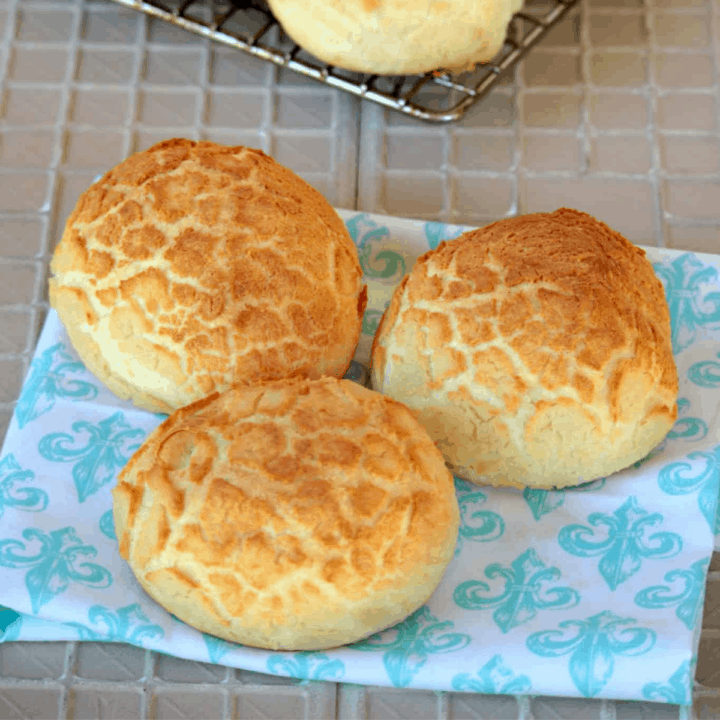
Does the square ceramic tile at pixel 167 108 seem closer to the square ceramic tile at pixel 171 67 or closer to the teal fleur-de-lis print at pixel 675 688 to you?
the square ceramic tile at pixel 171 67

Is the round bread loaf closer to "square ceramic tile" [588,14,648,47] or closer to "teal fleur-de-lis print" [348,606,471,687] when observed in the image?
"square ceramic tile" [588,14,648,47]

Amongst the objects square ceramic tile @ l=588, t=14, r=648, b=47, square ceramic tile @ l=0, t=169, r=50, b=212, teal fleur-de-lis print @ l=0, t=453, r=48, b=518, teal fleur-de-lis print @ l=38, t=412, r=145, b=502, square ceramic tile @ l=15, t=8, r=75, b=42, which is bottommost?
teal fleur-de-lis print @ l=0, t=453, r=48, b=518

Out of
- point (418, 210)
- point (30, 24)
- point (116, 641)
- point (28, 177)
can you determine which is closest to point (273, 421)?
point (116, 641)

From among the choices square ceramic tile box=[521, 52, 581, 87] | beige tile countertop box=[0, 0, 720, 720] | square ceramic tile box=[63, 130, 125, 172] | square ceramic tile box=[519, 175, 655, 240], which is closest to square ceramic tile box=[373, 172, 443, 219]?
beige tile countertop box=[0, 0, 720, 720]

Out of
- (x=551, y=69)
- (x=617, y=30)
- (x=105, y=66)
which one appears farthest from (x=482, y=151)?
(x=105, y=66)

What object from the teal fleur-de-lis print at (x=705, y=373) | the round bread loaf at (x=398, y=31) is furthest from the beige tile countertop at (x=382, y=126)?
the teal fleur-de-lis print at (x=705, y=373)
